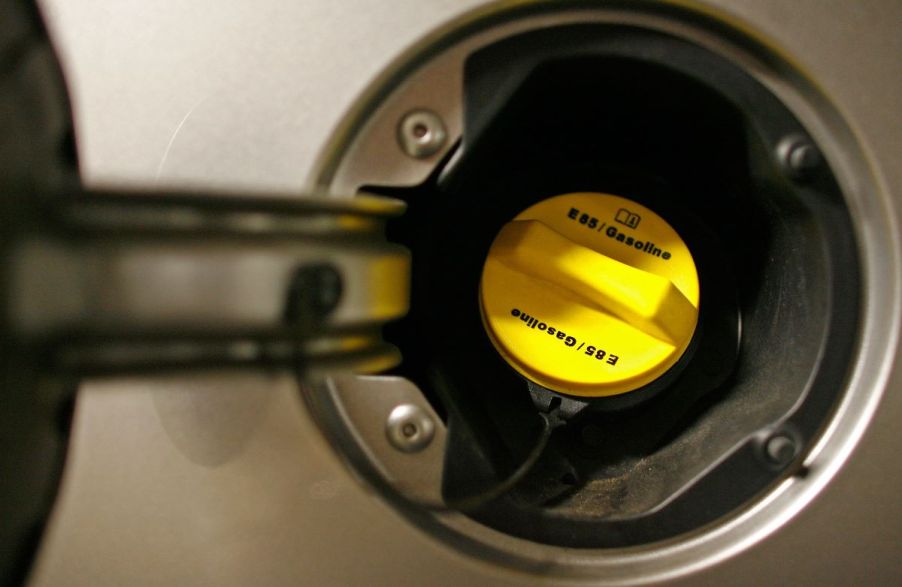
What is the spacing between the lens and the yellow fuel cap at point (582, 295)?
0.53 metres

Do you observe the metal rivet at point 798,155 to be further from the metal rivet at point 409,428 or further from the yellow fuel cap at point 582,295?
the metal rivet at point 409,428

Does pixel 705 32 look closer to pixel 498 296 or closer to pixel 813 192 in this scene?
pixel 813 192

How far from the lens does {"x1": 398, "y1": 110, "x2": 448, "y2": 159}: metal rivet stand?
420 millimetres

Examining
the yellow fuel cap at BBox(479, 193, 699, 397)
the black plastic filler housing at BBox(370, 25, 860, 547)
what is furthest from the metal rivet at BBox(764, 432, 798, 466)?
the yellow fuel cap at BBox(479, 193, 699, 397)

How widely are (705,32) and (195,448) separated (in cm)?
39

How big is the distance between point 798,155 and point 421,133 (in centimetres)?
23

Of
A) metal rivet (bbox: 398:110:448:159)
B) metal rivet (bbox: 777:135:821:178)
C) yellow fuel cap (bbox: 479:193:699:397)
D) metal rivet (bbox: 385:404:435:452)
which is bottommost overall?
metal rivet (bbox: 385:404:435:452)

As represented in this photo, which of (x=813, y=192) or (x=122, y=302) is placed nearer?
(x=122, y=302)

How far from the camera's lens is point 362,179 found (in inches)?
16.4

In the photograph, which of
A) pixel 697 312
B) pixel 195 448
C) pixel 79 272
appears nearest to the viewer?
pixel 79 272

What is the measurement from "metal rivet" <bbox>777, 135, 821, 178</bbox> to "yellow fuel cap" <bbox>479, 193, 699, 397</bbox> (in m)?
0.12

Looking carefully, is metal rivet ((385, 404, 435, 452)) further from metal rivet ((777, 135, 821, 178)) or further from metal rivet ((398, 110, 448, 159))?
metal rivet ((777, 135, 821, 178))

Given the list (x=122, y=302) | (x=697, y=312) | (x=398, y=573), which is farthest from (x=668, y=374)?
(x=122, y=302)

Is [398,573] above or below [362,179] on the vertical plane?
below
